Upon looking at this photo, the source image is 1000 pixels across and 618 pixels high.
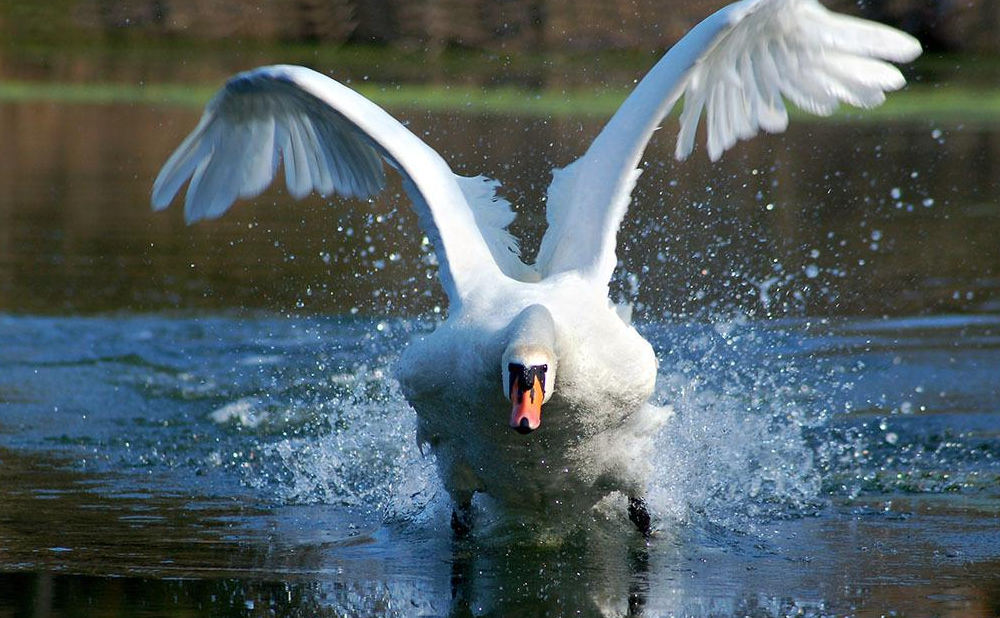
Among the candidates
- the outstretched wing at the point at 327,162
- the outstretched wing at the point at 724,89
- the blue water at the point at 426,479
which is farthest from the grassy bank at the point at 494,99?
the outstretched wing at the point at 724,89

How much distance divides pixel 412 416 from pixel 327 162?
1.35 metres

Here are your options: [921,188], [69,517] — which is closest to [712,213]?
[921,188]

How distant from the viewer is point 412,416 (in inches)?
324

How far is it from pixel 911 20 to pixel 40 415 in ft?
71.0

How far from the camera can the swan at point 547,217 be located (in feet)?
19.4

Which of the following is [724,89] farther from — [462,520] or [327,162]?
[462,520]

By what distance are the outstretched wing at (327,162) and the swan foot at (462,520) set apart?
884mm

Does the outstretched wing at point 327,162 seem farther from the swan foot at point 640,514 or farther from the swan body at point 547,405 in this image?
the swan foot at point 640,514

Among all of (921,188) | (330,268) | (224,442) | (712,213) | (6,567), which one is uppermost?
(921,188)

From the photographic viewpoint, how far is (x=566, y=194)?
7020mm

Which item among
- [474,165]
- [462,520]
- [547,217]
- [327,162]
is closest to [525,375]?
[462,520]

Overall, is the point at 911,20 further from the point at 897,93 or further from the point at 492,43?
the point at 492,43

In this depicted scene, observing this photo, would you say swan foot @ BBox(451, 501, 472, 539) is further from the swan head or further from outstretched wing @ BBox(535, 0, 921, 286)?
the swan head

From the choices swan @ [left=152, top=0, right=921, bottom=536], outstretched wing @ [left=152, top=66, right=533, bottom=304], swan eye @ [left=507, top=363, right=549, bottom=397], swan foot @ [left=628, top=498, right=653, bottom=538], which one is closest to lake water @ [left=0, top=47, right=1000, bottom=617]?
swan foot @ [left=628, top=498, right=653, bottom=538]
